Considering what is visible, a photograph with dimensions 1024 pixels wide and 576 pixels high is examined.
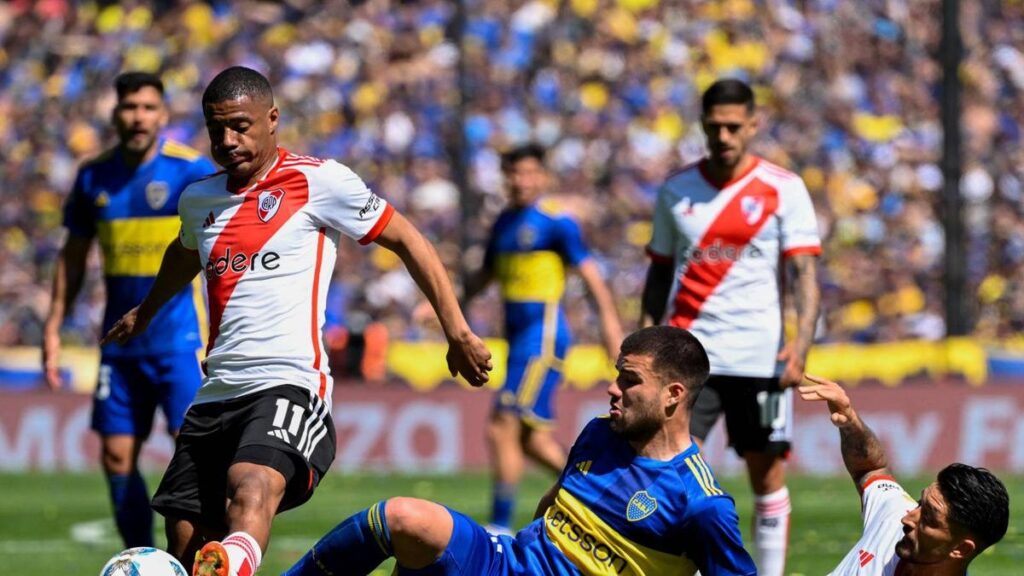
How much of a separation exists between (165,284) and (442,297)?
1311 millimetres

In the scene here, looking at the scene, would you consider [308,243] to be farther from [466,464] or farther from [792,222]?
[466,464]

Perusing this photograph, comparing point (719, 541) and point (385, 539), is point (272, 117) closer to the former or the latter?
point (385, 539)

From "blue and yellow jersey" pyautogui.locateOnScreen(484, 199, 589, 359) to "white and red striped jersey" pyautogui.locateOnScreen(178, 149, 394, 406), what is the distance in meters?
5.59

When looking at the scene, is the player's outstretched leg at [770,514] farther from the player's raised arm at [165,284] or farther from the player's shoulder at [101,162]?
the player's shoulder at [101,162]

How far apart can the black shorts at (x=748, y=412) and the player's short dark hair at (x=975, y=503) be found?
2825 mm

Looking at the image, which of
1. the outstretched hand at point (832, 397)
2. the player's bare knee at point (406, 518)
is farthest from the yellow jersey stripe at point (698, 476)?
the player's bare knee at point (406, 518)

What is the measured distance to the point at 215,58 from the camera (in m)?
21.9

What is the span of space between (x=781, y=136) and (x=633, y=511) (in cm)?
1454

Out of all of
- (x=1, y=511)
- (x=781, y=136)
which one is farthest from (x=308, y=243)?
Result: (x=781, y=136)

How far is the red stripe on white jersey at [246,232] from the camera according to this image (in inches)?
243

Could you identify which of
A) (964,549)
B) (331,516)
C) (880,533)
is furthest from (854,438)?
(331,516)

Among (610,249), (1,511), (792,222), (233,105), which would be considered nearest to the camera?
(233,105)

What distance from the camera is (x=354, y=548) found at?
18.1ft

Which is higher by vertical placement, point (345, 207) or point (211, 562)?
point (345, 207)
